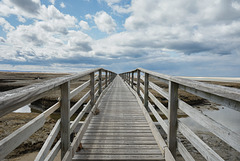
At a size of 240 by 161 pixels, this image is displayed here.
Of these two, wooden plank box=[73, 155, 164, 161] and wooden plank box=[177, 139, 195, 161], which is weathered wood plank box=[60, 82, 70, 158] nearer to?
wooden plank box=[73, 155, 164, 161]

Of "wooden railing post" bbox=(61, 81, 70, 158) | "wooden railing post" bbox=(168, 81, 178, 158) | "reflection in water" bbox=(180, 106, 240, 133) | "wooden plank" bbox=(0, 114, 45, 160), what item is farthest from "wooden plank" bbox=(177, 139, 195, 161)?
"reflection in water" bbox=(180, 106, 240, 133)

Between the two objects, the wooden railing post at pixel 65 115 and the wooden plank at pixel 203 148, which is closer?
the wooden plank at pixel 203 148

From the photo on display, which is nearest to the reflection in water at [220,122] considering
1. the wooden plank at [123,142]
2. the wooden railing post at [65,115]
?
the wooden plank at [123,142]

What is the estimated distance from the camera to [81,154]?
94.5 inches

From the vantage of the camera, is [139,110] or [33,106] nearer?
[139,110]

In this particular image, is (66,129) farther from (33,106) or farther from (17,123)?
(33,106)

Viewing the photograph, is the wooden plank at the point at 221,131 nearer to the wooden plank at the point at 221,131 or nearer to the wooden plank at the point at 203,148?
the wooden plank at the point at 221,131

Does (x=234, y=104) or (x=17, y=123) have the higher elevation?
(x=234, y=104)

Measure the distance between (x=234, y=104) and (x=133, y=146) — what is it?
6.28 feet

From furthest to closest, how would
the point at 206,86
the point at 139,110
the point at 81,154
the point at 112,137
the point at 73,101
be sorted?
1. the point at 73,101
2. the point at 139,110
3. the point at 112,137
4. the point at 81,154
5. the point at 206,86

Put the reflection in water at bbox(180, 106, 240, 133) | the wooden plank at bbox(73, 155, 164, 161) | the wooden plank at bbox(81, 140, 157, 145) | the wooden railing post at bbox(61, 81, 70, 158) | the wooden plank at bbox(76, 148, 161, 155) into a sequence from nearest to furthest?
1. the wooden railing post at bbox(61, 81, 70, 158)
2. the wooden plank at bbox(73, 155, 164, 161)
3. the wooden plank at bbox(76, 148, 161, 155)
4. the wooden plank at bbox(81, 140, 157, 145)
5. the reflection in water at bbox(180, 106, 240, 133)

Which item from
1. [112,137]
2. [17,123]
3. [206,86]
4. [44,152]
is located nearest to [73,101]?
[17,123]

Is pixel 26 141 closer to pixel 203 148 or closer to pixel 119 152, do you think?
pixel 119 152

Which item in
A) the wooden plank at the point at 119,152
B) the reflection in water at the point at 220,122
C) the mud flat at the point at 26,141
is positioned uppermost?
the wooden plank at the point at 119,152
